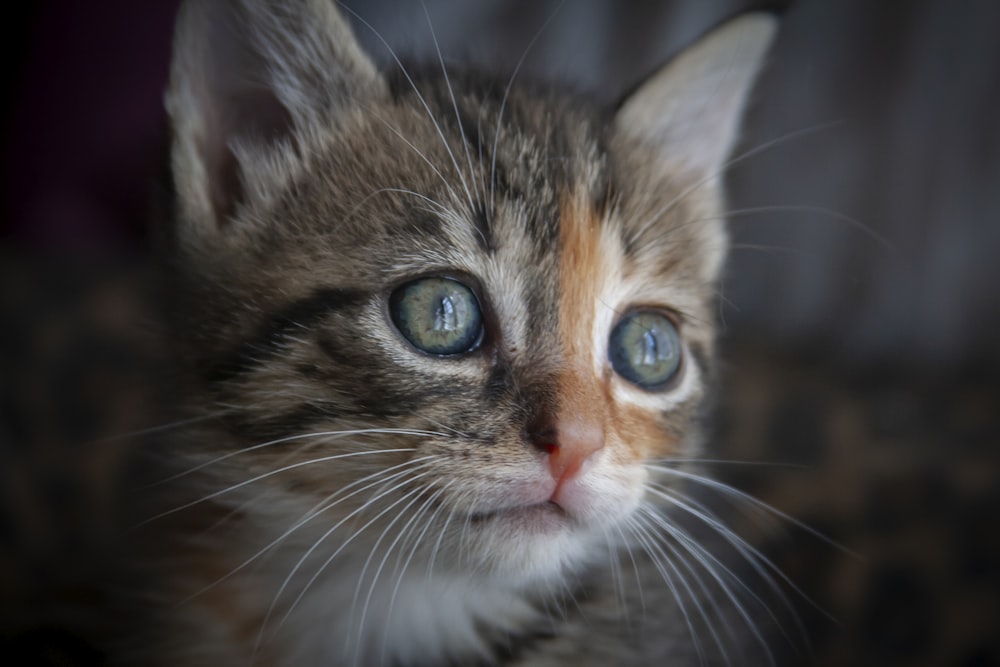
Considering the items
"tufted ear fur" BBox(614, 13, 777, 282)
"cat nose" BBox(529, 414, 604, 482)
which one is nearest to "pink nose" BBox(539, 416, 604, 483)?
"cat nose" BBox(529, 414, 604, 482)

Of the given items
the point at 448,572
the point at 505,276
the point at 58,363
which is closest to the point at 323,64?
the point at 505,276

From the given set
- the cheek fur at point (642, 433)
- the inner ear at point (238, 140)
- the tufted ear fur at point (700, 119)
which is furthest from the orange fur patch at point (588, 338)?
the inner ear at point (238, 140)

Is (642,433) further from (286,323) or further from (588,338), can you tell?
(286,323)

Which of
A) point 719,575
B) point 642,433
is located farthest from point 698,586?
point 642,433

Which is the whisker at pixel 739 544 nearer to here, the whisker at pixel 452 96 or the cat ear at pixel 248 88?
the whisker at pixel 452 96

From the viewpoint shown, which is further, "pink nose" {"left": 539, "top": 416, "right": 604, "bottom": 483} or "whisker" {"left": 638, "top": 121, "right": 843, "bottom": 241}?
"whisker" {"left": 638, "top": 121, "right": 843, "bottom": 241}

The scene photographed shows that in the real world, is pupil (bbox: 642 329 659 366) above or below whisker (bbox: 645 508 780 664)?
above

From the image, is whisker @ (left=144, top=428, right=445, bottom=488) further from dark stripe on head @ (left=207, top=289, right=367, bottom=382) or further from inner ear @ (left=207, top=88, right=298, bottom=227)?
inner ear @ (left=207, top=88, right=298, bottom=227)
